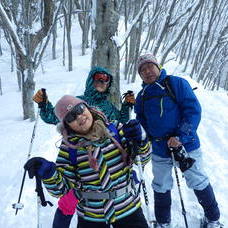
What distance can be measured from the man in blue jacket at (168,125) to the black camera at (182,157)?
19mm

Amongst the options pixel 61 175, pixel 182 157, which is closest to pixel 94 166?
pixel 61 175

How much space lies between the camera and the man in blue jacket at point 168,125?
9.09ft

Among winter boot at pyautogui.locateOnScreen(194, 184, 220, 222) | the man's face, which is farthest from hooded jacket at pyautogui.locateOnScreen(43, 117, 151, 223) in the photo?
winter boot at pyautogui.locateOnScreen(194, 184, 220, 222)

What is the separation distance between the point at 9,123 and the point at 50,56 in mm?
15309

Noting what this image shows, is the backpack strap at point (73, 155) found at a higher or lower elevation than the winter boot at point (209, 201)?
higher

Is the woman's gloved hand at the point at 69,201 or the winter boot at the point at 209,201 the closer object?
the woman's gloved hand at the point at 69,201

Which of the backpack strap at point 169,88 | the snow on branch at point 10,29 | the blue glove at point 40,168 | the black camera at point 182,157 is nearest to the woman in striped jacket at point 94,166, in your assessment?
the blue glove at point 40,168

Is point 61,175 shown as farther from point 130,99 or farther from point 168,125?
point 130,99

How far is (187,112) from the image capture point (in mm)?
2762

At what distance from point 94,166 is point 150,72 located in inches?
49.8

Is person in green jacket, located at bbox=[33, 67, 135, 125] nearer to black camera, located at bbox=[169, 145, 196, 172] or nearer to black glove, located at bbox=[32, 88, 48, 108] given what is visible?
black glove, located at bbox=[32, 88, 48, 108]

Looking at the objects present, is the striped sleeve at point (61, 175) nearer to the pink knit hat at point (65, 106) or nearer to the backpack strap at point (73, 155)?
the backpack strap at point (73, 155)

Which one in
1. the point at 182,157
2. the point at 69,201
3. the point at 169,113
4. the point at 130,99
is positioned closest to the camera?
the point at 69,201

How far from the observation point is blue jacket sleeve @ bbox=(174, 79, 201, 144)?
273 centimetres
